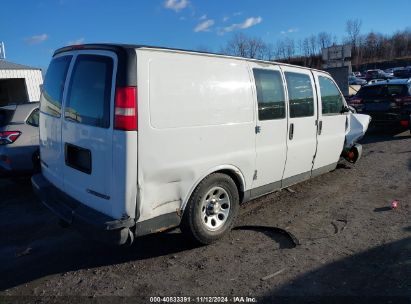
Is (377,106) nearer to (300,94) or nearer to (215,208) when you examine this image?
(300,94)

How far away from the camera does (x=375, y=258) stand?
4043mm

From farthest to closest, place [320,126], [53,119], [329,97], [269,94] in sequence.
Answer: [329,97] → [320,126] → [269,94] → [53,119]

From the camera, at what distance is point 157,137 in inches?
143

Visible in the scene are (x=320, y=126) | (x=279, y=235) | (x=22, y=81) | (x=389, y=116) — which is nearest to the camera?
(x=279, y=235)

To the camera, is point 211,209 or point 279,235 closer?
point 211,209

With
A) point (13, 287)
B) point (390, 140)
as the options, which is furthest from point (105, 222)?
point (390, 140)

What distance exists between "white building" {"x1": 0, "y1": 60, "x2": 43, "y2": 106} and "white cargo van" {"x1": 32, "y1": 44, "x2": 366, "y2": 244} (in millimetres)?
14640

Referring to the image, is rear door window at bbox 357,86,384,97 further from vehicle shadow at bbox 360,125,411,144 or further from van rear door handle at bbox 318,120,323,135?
van rear door handle at bbox 318,120,323,135

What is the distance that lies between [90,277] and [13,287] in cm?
71

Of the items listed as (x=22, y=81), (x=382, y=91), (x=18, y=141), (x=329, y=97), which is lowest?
(x=18, y=141)

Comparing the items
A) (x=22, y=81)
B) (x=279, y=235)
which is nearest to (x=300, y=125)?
(x=279, y=235)

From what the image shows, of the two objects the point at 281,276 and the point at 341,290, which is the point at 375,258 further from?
the point at 281,276

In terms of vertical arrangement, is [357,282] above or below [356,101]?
below

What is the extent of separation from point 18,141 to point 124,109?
3999 mm
